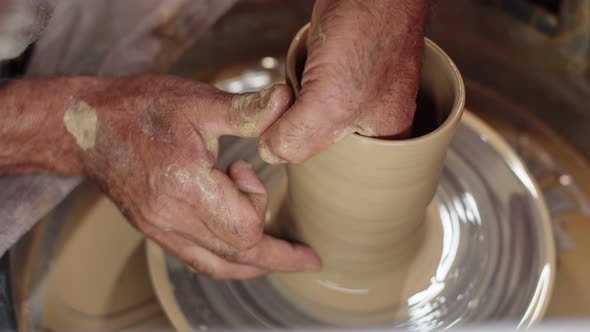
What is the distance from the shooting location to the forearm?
44.6 inches

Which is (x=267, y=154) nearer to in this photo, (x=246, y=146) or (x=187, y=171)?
(x=187, y=171)

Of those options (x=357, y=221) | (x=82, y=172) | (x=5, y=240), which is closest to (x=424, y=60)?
(x=357, y=221)

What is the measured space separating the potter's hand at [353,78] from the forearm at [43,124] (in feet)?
1.45

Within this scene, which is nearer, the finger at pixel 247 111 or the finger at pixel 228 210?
the finger at pixel 247 111

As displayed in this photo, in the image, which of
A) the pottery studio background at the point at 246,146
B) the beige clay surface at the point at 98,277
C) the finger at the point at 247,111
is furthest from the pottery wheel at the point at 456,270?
the finger at the point at 247,111

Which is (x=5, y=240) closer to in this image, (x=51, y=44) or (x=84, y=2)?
(x=51, y=44)

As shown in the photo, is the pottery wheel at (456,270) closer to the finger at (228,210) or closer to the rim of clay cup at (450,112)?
the finger at (228,210)

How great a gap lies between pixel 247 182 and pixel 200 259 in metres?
0.20

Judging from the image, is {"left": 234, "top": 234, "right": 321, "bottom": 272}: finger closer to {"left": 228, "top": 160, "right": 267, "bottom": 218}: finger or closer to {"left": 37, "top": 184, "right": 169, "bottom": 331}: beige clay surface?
{"left": 228, "top": 160, "right": 267, "bottom": 218}: finger

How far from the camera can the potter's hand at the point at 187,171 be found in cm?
98

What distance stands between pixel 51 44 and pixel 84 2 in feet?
0.43

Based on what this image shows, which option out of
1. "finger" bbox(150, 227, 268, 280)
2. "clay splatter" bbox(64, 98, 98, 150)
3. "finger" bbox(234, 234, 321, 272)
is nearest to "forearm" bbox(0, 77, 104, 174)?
"clay splatter" bbox(64, 98, 98, 150)

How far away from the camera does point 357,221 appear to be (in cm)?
102

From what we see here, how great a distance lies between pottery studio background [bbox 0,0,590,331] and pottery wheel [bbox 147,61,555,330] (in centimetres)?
1
